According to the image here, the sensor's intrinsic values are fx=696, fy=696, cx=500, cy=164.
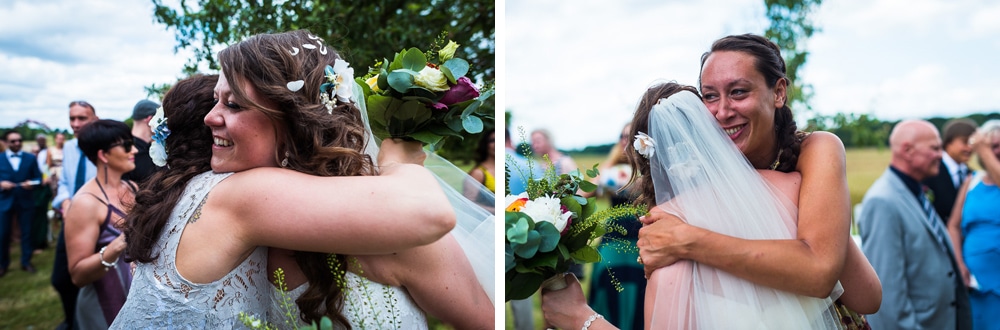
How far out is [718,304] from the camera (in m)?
1.94

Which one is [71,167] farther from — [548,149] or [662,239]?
[662,239]

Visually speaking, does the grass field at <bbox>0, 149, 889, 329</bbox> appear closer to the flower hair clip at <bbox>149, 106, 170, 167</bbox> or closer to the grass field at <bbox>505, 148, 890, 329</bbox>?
the grass field at <bbox>505, 148, 890, 329</bbox>

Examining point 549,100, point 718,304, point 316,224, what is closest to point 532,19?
point 549,100

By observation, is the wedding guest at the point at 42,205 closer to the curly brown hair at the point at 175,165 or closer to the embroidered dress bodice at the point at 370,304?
the curly brown hair at the point at 175,165

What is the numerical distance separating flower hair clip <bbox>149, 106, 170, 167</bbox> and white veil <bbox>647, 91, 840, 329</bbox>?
4.65 feet

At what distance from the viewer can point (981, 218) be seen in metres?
3.32

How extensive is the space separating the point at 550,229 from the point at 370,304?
1.85ft

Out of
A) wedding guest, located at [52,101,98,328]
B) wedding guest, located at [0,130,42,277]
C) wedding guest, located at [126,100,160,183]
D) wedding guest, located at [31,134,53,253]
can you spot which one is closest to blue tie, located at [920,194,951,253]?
wedding guest, located at [126,100,160,183]

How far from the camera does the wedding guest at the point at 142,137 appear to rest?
10.1ft

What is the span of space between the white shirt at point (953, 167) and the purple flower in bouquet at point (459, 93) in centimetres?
247

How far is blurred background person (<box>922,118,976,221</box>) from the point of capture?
323 centimetres

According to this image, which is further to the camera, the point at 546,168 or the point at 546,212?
the point at 546,168

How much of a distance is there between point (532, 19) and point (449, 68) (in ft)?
3.58

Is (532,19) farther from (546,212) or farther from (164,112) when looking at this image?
(164,112)
